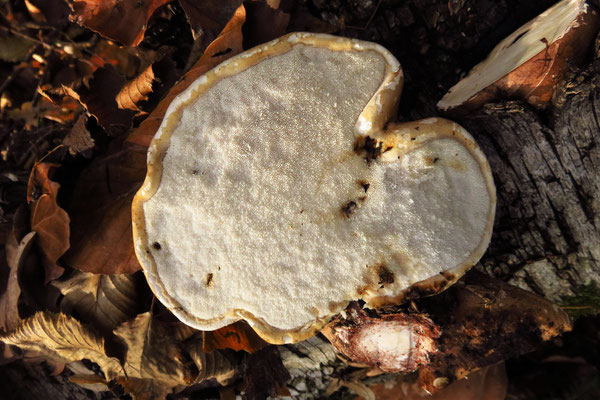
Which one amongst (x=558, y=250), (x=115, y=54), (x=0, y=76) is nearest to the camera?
(x=558, y=250)

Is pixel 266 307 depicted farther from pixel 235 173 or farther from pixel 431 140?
A: pixel 431 140

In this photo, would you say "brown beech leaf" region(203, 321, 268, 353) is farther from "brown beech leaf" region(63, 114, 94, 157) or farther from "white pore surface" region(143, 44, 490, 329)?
"brown beech leaf" region(63, 114, 94, 157)

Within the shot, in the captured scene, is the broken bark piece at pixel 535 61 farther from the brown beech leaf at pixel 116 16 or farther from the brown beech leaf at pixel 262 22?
the brown beech leaf at pixel 116 16

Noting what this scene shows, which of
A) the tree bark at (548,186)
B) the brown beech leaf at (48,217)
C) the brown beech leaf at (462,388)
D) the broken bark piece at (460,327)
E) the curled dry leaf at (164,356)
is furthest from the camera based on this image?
the brown beech leaf at (462,388)

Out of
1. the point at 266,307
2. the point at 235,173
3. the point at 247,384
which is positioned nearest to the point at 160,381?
the point at 247,384

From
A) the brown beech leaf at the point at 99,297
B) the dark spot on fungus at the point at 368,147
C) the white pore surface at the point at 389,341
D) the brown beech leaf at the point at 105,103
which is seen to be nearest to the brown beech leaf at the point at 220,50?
the brown beech leaf at the point at 105,103

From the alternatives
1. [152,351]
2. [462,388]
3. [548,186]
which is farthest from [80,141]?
[462,388]
